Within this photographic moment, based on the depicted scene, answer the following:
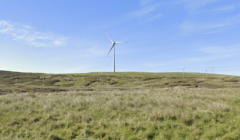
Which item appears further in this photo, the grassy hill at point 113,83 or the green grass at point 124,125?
the grassy hill at point 113,83

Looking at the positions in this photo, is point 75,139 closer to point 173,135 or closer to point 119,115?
point 119,115

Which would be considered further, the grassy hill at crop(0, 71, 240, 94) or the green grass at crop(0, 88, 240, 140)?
the grassy hill at crop(0, 71, 240, 94)

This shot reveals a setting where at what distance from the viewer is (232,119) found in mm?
9914

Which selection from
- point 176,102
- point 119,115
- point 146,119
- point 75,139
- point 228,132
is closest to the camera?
point 75,139

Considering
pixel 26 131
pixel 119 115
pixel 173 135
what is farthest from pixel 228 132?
pixel 26 131

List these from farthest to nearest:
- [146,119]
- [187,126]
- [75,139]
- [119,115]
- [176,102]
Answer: [176,102] < [119,115] < [146,119] < [187,126] < [75,139]

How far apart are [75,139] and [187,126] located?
5.46 metres

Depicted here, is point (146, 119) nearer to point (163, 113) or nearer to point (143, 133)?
point (163, 113)

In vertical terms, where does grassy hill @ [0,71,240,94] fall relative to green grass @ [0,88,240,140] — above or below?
below

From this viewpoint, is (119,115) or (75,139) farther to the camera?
(119,115)

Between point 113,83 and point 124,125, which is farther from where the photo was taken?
point 113,83

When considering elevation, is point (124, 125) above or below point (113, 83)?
above

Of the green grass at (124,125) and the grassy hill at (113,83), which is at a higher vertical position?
the green grass at (124,125)

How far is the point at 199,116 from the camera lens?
10.1 metres
